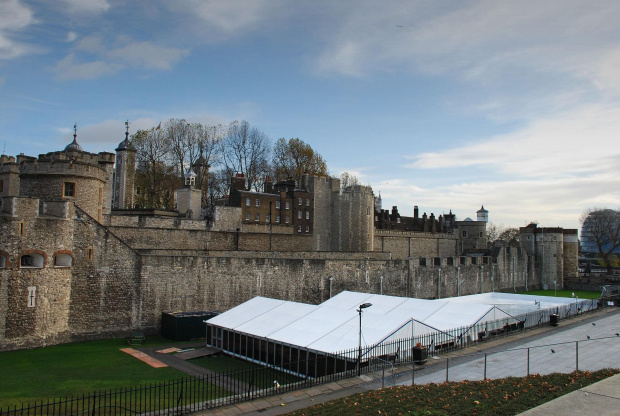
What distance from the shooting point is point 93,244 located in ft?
80.7

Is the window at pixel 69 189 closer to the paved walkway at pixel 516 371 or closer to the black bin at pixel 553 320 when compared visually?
the paved walkway at pixel 516 371

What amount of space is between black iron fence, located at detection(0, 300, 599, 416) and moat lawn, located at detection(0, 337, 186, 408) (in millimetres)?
754

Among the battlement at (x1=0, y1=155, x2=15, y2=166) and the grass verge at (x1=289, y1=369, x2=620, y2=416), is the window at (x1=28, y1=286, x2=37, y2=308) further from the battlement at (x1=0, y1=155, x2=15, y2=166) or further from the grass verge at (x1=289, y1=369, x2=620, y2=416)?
the grass verge at (x1=289, y1=369, x2=620, y2=416)

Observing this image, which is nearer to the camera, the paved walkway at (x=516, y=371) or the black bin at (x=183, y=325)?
the paved walkway at (x=516, y=371)

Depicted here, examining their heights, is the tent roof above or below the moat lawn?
above

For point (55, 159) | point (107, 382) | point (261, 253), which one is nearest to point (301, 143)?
point (261, 253)

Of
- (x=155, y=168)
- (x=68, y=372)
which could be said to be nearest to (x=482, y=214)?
(x=155, y=168)

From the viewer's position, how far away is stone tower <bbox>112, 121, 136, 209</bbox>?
1884 inches

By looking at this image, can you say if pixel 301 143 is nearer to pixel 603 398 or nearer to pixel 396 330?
pixel 396 330

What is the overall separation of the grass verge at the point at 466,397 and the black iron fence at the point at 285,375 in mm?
2122

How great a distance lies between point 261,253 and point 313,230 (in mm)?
13305

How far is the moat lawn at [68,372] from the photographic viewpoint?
16495mm

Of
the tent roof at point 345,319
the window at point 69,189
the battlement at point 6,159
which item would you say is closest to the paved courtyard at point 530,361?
the tent roof at point 345,319

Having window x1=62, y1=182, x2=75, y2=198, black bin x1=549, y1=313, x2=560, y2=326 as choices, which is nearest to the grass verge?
black bin x1=549, y1=313, x2=560, y2=326
